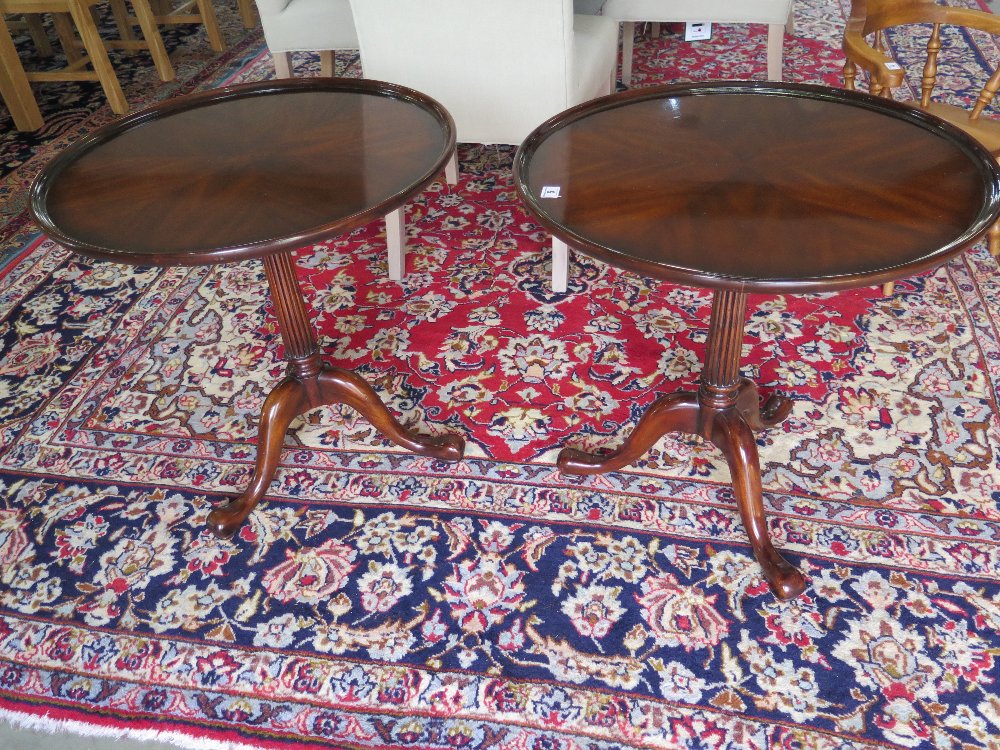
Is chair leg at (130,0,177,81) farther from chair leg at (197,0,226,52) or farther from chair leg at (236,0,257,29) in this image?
chair leg at (236,0,257,29)

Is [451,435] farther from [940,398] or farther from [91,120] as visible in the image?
[91,120]

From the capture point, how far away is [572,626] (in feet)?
4.64

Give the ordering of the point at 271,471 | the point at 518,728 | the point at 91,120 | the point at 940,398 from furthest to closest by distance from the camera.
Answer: the point at 91,120 < the point at 940,398 < the point at 271,471 < the point at 518,728

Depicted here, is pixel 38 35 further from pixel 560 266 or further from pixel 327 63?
pixel 560 266

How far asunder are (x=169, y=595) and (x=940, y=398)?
1.78 m

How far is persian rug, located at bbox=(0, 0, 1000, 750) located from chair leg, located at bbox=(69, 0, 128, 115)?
153cm

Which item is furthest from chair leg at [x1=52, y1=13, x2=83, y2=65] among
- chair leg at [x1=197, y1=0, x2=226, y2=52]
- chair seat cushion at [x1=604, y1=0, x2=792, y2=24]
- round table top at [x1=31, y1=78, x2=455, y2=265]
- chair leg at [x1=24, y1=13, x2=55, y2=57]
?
round table top at [x1=31, y1=78, x2=455, y2=265]

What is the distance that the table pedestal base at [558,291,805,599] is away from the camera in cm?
142

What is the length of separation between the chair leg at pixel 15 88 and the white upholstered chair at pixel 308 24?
1298 millimetres

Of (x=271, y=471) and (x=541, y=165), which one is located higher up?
(x=541, y=165)

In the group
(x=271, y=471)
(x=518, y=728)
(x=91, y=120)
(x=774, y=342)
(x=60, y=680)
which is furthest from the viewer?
(x=91, y=120)

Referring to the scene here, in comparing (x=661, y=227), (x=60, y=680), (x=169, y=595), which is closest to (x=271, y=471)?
(x=169, y=595)

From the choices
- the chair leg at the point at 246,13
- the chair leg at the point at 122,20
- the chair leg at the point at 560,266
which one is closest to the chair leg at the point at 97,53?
the chair leg at the point at 122,20

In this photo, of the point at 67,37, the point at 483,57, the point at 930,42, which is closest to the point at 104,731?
the point at 483,57
